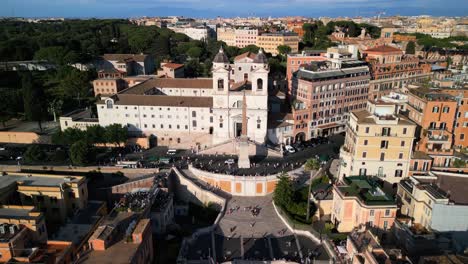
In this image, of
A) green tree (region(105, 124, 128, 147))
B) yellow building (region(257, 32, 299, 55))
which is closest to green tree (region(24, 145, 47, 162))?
green tree (region(105, 124, 128, 147))

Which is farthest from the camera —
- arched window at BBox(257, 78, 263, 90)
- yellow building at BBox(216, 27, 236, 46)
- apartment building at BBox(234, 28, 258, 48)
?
yellow building at BBox(216, 27, 236, 46)

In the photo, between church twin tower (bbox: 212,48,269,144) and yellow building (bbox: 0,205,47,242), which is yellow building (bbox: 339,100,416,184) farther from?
yellow building (bbox: 0,205,47,242)

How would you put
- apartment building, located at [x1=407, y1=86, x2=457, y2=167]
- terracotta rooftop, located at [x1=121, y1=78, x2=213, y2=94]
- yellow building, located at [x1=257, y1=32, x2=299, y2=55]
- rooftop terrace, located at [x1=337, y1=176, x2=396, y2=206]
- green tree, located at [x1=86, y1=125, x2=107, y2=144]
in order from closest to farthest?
rooftop terrace, located at [x1=337, y1=176, x2=396, y2=206] → apartment building, located at [x1=407, y1=86, x2=457, y2=167] → green tree, located at [x1=86, y1=125, x2=107, y2=144] → terracotta rooftop, located at [x1=121, y1=78, x2=213, y2=94] → yellow building, located at [x1=257, y1=32, x2=299, y2=55]

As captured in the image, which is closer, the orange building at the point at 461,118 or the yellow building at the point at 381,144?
the yellow building at the point at 381,144

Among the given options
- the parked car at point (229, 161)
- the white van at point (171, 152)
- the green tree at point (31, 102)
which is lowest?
the white van at point (171, 152)

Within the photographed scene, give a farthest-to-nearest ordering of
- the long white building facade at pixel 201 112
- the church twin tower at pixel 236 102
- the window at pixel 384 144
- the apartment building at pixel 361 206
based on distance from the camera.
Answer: the long white building facade at pixel 201 112
the church twin tower at pixel 236 102
the window at pixel 384 144
the apartment building at pixel 361 206

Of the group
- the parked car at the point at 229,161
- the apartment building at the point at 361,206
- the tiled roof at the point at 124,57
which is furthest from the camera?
the tiled roof at the point at 124,57

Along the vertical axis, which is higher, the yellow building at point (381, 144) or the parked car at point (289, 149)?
the yellow building at point (381, 144)

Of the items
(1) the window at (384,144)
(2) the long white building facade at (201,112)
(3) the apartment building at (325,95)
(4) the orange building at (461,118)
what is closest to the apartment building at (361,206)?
(1) the window at (384,144)

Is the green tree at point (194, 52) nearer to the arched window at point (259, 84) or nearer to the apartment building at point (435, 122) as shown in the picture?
the arched window at point (259, 84)
